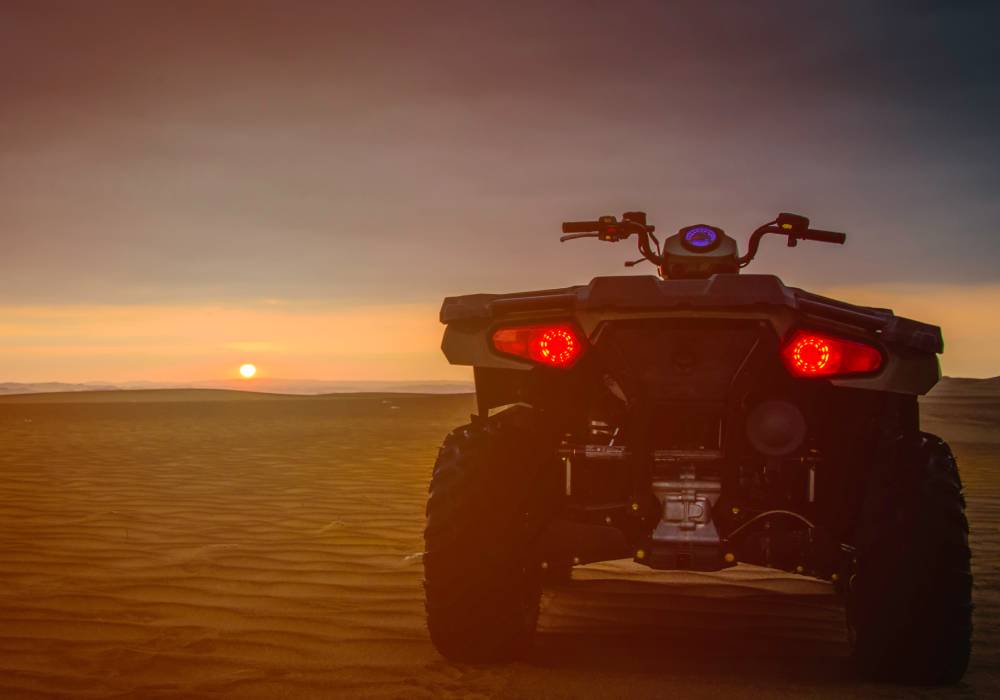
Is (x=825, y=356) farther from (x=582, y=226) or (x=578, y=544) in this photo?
(x=582, y=226)

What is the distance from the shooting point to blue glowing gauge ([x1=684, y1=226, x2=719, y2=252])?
416 cm

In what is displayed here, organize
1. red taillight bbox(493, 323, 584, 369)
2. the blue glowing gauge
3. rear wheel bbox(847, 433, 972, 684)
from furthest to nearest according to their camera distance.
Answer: the blue glowing gauge < red taillight bbox(493, 323, 584, 369) < rear wheel bbox(847, 433, 972, 684)

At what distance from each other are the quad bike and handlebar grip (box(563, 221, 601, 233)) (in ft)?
5.11

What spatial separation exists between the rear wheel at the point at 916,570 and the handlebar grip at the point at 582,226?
7.08ft

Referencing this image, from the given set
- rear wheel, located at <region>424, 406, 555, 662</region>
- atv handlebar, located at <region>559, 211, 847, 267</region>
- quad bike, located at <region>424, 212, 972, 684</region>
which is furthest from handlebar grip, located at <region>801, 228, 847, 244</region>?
rear wheel, located at <region>424, 406, 555, 662</region>

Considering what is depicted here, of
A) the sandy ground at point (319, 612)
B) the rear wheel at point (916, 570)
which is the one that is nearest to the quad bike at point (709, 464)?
the rear wheel at point (916, 570)

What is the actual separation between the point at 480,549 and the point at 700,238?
5.67 ft

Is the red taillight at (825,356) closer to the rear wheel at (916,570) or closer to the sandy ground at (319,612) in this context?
the rear wheel at (916,570)

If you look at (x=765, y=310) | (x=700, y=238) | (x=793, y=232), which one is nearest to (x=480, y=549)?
(x=765, y=310)

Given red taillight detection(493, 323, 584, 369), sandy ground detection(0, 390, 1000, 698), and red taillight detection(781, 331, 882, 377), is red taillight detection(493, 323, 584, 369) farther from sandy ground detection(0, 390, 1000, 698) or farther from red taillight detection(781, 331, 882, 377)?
sandy ground detection(0, 390, 1000, 698)

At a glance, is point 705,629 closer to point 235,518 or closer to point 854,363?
point 854,363

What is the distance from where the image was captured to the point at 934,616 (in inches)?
123

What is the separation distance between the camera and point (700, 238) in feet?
13.7

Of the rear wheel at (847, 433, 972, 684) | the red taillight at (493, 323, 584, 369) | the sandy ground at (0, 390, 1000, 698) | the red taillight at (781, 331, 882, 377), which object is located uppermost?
the red taillight at (493, 323, 584, 369)
